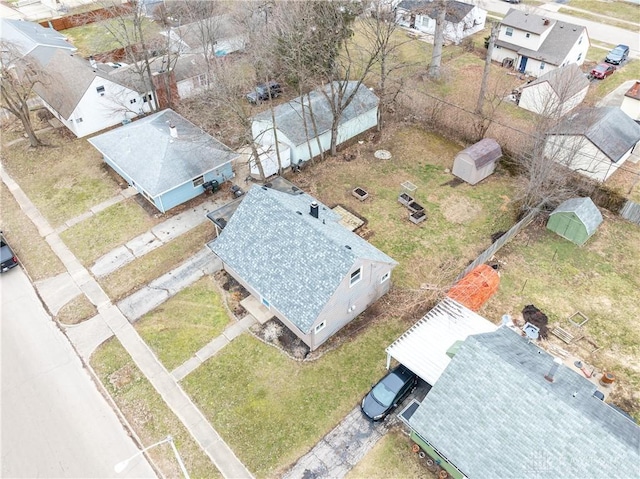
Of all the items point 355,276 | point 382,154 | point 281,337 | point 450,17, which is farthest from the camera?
point 450,17

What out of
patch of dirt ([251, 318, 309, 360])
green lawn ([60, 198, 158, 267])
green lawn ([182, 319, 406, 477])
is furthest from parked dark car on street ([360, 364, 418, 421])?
green lawn ([60, 198, 158, 267])

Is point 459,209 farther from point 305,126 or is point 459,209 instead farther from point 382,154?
point 305,126

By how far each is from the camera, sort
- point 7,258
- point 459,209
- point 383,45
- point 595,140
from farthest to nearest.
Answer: point 383,45, point 459,209, point 595,140, point 7,258

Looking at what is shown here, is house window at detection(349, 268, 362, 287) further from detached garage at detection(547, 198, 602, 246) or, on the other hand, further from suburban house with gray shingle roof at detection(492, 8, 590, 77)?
suburban house with gray shingle roof at detection(492, 8, 590, 77)

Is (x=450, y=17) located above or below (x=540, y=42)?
above

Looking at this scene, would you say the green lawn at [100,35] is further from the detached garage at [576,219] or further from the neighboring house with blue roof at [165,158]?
the detached garage at [576,219]

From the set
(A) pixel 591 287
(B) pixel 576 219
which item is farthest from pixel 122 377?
(B) pixel 576 219
